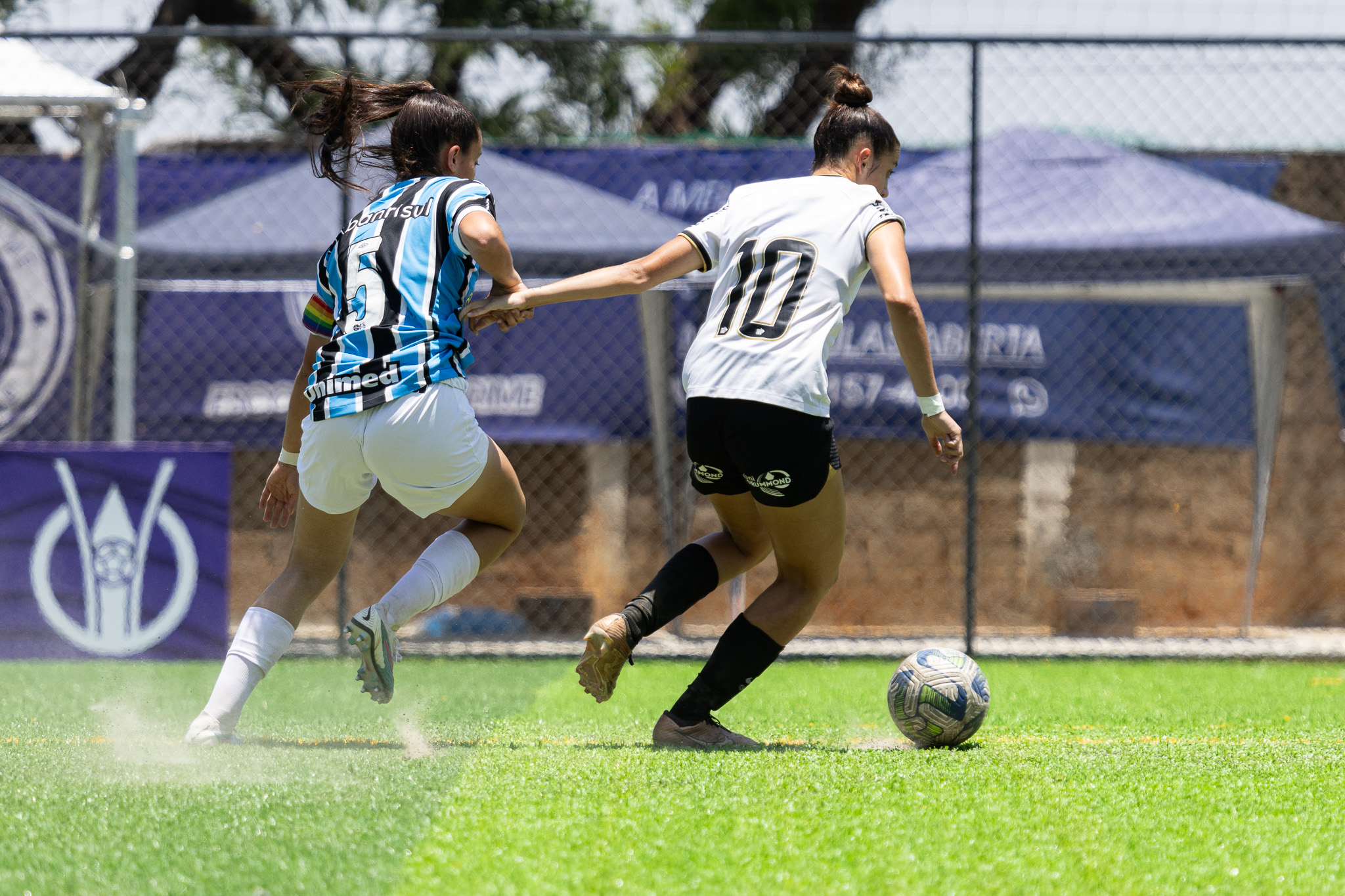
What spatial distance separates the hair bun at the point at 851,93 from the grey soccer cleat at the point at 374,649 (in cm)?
188

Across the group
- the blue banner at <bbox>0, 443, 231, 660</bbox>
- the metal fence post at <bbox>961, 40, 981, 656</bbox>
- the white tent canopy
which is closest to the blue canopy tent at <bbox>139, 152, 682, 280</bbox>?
the white tent canopy

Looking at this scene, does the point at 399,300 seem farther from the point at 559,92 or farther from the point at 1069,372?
the point at 559,92

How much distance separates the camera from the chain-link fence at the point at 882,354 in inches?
273

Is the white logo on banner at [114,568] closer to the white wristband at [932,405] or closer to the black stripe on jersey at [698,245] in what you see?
the black stripe on jersey at [698,245]

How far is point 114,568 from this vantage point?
538cm

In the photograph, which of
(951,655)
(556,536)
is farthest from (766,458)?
(556,536)

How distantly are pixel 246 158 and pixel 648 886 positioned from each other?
23.6 ft

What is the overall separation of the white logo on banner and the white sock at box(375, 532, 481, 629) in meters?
2.73

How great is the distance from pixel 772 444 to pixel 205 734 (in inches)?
61.3

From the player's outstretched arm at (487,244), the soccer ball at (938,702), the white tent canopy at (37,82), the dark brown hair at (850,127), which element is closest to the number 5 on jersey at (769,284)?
the dark brown hair at (850,127)

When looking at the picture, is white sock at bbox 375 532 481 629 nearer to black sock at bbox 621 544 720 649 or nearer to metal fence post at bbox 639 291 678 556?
black sock at bbox 621 544 720 649

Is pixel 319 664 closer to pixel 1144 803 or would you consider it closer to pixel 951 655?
pixel 951 655

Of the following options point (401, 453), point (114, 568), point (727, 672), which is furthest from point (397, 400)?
point (114, 568)

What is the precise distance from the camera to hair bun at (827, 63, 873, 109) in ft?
11.1
